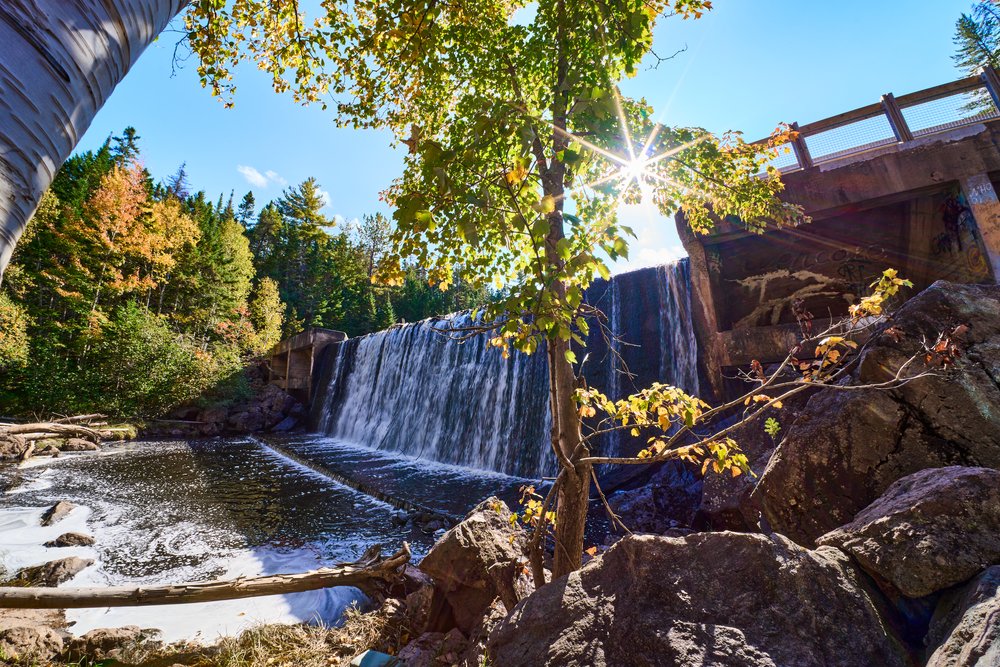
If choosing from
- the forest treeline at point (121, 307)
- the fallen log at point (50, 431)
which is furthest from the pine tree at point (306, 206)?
the fallen log at point (50, 431)

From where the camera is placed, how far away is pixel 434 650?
9.59 ft

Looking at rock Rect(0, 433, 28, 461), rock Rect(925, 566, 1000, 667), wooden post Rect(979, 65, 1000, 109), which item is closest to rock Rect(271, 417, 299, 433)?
rock Rect(0, 433, 28, 461)

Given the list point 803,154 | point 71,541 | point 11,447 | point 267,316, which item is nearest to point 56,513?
point 71,541

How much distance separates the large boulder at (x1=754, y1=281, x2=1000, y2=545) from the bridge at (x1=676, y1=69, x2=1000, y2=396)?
3437 mm

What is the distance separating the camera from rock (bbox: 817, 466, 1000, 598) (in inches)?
61.7

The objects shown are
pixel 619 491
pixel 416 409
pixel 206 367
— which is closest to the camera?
pixel 619 491

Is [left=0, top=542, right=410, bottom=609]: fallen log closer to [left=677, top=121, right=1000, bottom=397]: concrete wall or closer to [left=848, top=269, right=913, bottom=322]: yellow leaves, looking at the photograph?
[left=848, top=269, right=913, bottom=322]: yellow leaves

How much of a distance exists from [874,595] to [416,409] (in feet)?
49.8

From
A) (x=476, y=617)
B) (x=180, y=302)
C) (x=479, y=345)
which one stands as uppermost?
(x=180, y=302)

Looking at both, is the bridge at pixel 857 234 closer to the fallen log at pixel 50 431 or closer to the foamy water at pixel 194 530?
the foamy water at pixel 194 530

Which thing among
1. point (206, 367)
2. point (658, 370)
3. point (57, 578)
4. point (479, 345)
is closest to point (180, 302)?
point (206, 367)

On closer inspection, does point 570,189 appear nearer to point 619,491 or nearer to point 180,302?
point 619,491

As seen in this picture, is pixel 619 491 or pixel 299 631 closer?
pixel 299 631

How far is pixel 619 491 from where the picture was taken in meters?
8.01
